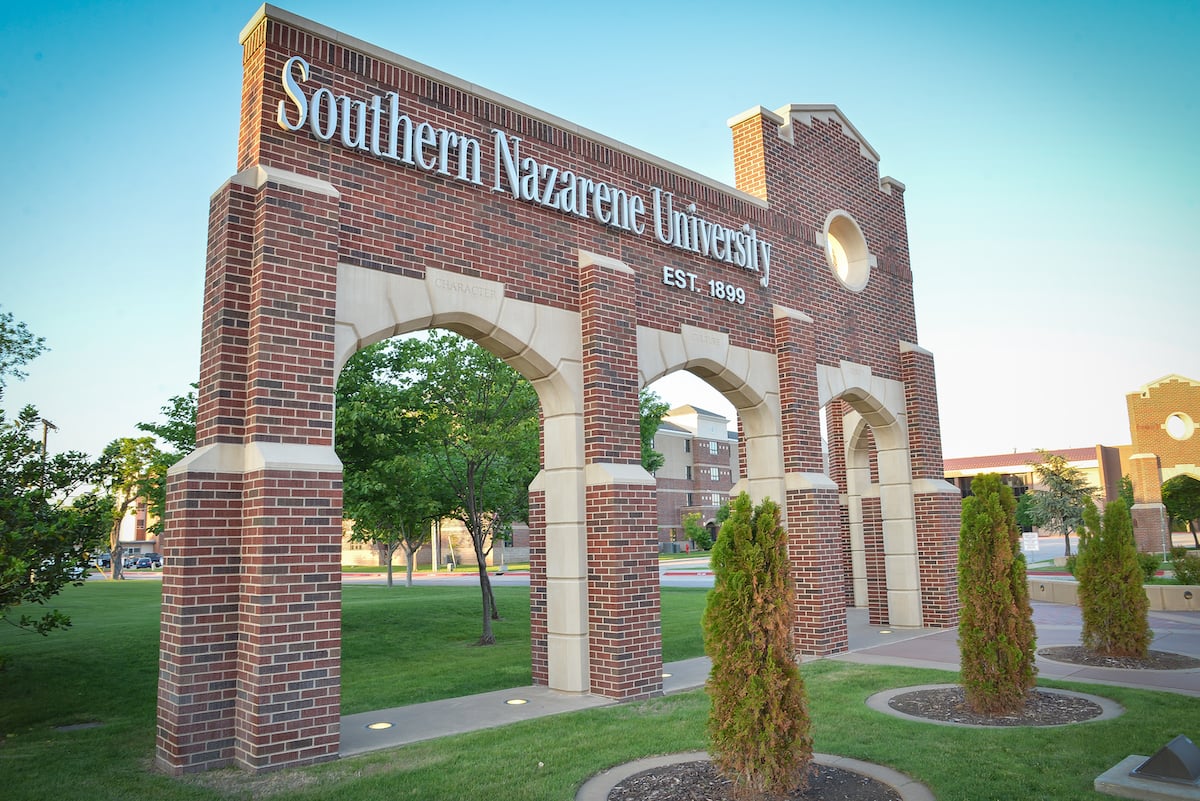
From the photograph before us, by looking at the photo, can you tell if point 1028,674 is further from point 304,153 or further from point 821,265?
point 304,153

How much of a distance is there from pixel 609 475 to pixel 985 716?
4509 mm

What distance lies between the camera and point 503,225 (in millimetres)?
9062

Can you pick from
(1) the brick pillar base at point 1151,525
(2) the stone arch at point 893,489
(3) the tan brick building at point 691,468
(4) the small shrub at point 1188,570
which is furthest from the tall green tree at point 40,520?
(3) the tan brick building at point 691,468

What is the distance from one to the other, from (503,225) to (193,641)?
5341mm

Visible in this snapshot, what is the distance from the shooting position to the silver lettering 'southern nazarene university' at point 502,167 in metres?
7.59

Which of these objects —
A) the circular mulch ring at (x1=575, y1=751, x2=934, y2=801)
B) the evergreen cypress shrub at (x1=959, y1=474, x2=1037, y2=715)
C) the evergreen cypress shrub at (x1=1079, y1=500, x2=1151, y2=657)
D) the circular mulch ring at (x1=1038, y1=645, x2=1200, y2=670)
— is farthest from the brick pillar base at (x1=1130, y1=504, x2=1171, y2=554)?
the circular mulch ring at (x1=575, y1=751, x2=934, y2=801)

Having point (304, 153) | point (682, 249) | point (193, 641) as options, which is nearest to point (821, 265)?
point (682, 249)

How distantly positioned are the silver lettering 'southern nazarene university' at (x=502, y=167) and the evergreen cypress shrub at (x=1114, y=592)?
19.4ft

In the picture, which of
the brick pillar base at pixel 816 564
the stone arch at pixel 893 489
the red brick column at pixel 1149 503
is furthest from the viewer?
the red brick column at pixel 1149 503

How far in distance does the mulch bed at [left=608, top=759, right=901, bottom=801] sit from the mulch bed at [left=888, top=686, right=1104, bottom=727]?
219cm

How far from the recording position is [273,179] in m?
7.01

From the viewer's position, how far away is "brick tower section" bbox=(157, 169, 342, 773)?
6355 mm

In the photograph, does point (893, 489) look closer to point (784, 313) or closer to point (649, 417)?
point (784, 313)

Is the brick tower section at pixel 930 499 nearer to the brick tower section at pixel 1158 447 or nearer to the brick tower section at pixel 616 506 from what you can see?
the brick tower section at pixel 616 506
